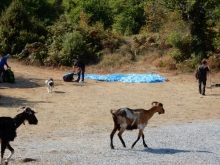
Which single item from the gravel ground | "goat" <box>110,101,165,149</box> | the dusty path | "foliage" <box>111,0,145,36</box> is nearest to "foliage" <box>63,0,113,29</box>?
"foliage" <box>111,0,145,36</box>

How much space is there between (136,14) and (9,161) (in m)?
Answer: 40.6

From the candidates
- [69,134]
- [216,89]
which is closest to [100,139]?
[69,134]

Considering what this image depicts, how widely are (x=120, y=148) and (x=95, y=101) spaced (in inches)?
409

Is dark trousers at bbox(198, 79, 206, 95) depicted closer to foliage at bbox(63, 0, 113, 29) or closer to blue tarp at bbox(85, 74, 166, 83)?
blue tarp at bbox(85, 74, 166, 83)

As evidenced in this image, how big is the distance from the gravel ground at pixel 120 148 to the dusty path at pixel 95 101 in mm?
973

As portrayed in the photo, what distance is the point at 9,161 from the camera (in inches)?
449

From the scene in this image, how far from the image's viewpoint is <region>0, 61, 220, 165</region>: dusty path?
18.6 meters

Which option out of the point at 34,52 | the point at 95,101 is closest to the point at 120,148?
the point at 95,101

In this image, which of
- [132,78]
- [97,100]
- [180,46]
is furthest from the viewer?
[180,46]

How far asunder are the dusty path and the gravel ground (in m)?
0.97

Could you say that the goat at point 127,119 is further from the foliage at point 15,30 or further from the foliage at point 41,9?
the foliage at point 41,9

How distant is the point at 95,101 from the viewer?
77.7 ft

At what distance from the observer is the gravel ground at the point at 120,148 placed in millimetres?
11797

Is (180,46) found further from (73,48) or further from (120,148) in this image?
(120,148)
